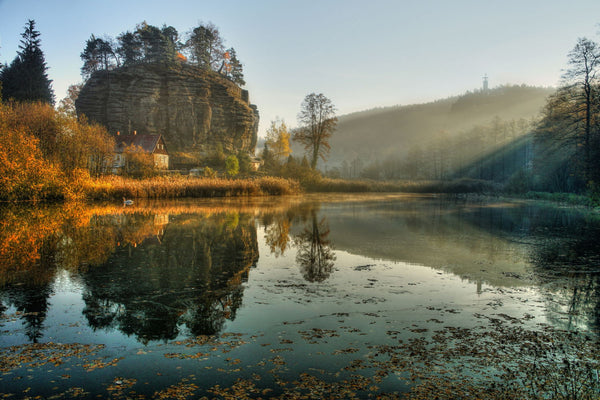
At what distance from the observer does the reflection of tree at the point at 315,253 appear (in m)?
8.52

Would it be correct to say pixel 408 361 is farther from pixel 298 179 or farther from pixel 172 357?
pixel 298 179

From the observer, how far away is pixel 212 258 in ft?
32.3

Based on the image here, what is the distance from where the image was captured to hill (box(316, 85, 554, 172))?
15762 centimetres

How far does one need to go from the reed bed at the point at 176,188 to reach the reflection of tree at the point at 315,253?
2095 centimetres

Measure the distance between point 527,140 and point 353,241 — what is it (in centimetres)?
7855

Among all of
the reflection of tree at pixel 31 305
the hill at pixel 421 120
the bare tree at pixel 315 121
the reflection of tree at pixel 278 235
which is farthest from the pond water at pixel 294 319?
the hill at pixel 421 120

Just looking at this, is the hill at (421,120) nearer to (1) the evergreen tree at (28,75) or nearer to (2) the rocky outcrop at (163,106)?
(2) the rocky outcrop at (163,106)

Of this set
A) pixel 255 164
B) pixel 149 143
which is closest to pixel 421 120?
pixel 255 164

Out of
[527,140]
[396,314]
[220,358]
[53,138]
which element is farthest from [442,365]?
[527,140]

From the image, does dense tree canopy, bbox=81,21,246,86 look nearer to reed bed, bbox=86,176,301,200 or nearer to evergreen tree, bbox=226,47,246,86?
evergreen tree, bbox=226,47,246,86

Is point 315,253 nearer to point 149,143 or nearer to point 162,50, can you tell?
point 149,143

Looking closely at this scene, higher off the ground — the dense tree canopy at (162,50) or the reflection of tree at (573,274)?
the dense tree canopy at (162,50)

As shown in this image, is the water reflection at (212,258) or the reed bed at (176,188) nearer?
the water reflection at (212,258)

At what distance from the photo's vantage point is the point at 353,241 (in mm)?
12859
